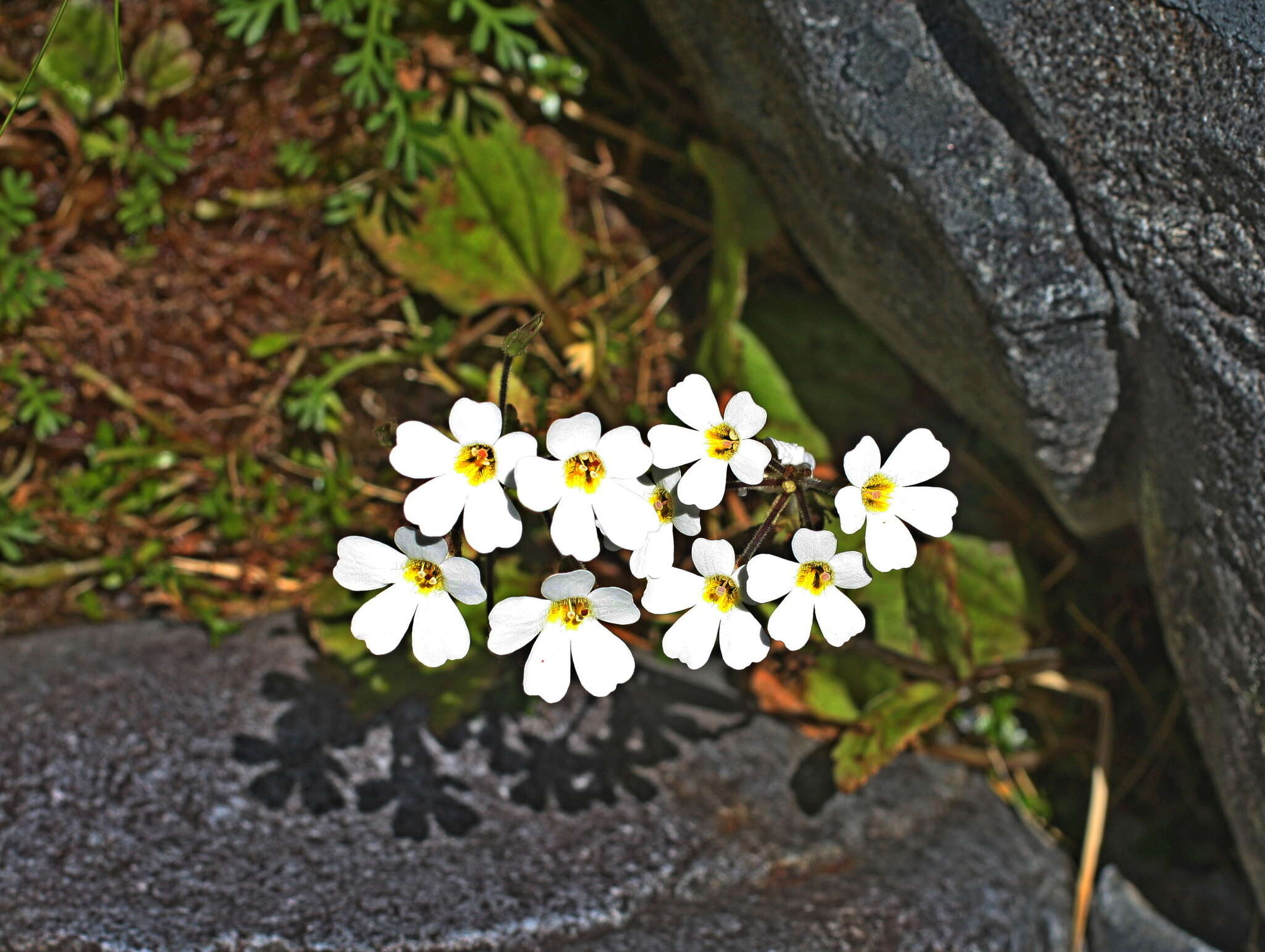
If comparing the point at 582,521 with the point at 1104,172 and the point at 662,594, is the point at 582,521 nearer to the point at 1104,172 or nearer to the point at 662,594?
the point at 662,594

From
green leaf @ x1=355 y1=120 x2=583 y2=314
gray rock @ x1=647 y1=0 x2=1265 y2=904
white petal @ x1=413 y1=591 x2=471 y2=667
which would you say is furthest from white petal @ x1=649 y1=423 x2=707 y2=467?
green leaf @ x1=355 y1=120 x2=583 y2=314

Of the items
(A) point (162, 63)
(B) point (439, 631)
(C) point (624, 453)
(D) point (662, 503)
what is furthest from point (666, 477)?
(A) point (162, 63)

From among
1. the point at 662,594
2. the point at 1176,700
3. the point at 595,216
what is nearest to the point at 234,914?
the point at 662,594

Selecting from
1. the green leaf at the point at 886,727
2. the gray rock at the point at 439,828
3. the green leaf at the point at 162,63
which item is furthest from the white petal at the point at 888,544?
the green leaf at the point at 162,63

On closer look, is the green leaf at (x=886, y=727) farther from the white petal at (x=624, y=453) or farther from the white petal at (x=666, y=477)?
the white petal at (x=624, y=453)

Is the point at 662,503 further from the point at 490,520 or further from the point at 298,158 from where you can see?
the point at 298,158

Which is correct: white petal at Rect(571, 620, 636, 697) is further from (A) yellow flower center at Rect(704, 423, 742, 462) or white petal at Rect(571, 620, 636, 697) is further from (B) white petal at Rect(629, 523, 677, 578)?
(A) yellow flower center at Rect(704, 423, 742, 462)
